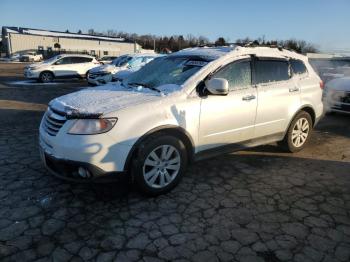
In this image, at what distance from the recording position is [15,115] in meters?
8.62

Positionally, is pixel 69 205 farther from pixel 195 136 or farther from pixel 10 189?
pixel 195 136

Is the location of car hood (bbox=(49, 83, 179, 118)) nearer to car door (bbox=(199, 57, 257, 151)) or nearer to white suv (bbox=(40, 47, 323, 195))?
white suv (bbox=(40, 47, 323, 195))

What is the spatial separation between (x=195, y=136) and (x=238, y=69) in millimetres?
1235

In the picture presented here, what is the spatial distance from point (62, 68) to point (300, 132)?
15443 mm

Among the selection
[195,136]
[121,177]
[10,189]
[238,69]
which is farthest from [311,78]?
[10,189]

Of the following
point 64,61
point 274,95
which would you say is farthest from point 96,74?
point 274,95

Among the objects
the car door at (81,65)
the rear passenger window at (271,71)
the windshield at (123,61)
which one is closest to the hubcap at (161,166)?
the rear passenger window at (271,71)

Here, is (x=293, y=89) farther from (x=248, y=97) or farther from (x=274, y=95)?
(x=248, y=97)

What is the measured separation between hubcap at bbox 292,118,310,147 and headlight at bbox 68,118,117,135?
11.0 ft

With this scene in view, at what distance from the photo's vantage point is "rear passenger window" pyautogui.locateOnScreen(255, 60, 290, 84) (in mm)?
4988

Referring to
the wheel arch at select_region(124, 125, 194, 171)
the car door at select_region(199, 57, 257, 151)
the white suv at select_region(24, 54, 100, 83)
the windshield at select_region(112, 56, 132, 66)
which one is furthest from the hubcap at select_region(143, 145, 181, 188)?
the white suv at select_region(24, 54, 100, 83)

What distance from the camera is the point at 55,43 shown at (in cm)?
6881

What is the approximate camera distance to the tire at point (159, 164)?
3803mm

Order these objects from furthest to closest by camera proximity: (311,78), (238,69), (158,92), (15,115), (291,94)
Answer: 1. (15,115)
2. (311,78)
3. (291,94)
4. (238,69)
5. (158,92)
